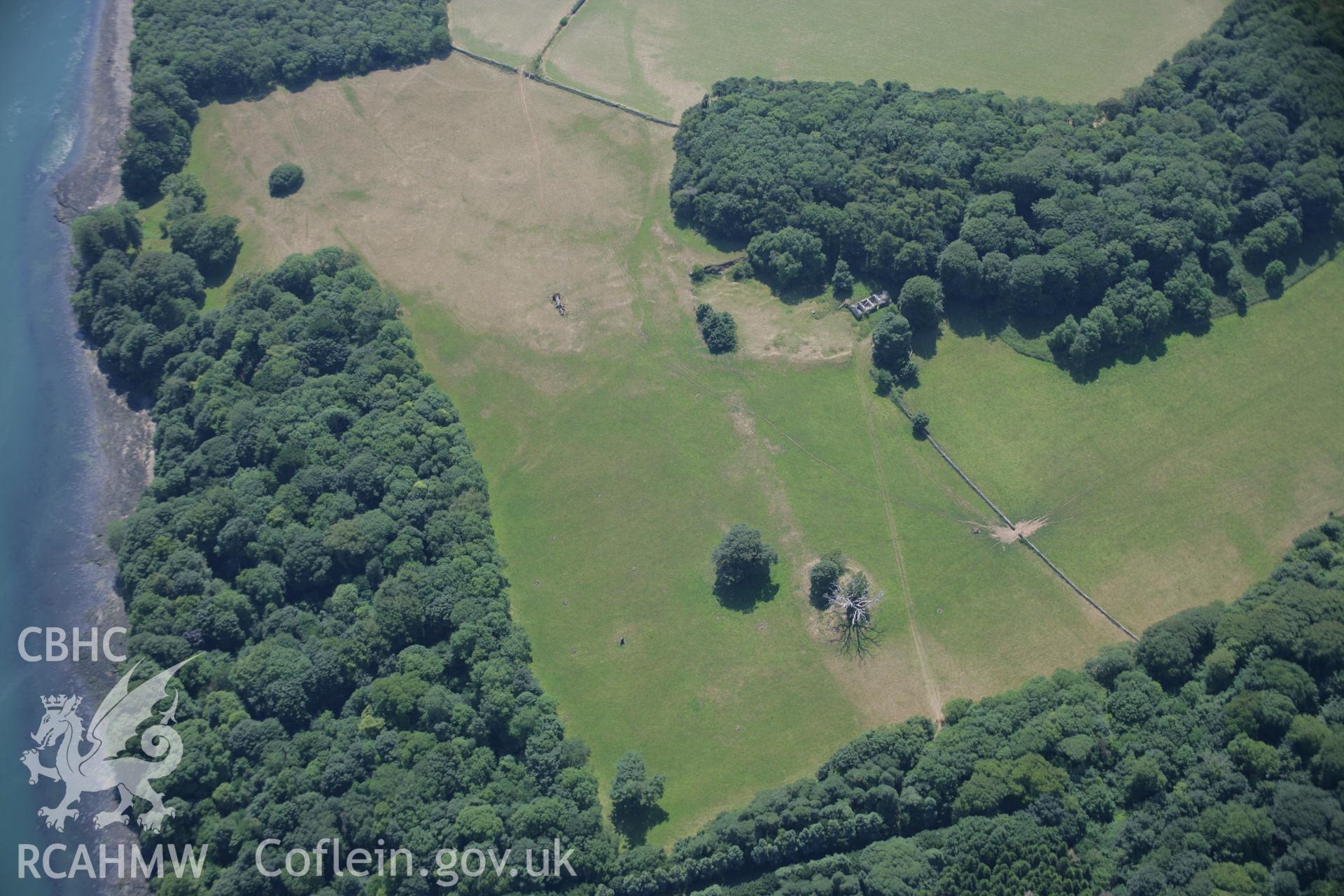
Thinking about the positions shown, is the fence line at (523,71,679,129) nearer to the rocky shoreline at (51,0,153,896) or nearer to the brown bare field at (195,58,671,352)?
the brown bare field at (195,58,671,352)

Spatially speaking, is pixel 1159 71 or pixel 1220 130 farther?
pixel 1159 71

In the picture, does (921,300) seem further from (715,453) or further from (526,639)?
(526,639)

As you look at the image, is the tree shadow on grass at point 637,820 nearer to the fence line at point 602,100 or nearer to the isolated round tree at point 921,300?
the isolated round tree at point 921,300

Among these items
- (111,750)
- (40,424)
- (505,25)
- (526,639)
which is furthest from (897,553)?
(505,25)

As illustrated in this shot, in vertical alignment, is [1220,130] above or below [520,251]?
above

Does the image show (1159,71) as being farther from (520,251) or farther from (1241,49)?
(520,251)

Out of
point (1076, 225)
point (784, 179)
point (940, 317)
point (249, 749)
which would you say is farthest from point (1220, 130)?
point (249, 749)
